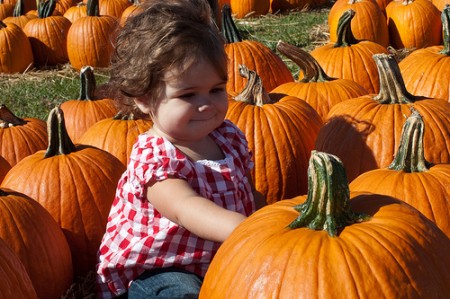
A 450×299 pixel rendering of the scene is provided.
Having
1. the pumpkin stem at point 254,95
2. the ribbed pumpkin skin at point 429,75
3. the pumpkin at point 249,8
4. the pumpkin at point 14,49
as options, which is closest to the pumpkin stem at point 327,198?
the pumpkin stem at point 254,95

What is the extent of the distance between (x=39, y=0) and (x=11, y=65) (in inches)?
48.7

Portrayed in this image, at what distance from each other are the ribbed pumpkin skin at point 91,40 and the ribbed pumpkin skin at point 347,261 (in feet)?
24.2

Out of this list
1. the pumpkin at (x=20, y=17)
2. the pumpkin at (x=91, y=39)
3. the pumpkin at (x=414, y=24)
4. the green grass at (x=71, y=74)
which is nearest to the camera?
the pumpkin at (x=414, y=24)

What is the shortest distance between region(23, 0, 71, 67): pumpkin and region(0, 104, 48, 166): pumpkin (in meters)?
5.23

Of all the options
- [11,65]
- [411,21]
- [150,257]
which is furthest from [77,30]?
[150,257]

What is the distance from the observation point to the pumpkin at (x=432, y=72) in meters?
4.95

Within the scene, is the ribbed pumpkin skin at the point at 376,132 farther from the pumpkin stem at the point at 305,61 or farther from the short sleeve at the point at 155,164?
the short sleeve at the point at 155,164

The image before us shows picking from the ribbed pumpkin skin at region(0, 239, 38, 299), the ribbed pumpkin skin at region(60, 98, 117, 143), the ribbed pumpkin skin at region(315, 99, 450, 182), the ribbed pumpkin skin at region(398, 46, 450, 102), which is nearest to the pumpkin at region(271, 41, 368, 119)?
the ribbed pumpkin skin at region(398, 46, 450, 102)

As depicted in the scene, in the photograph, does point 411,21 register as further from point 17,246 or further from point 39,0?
point 17,246

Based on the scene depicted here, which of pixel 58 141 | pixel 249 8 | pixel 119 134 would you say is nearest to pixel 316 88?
pixel 119 134

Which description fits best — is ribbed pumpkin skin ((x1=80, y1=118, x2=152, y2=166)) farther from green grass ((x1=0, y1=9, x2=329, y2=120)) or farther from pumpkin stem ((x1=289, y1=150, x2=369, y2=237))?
green grass ((x1=0, y1=9, x2=329, y2=120))

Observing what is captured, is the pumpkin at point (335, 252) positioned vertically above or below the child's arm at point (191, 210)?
above

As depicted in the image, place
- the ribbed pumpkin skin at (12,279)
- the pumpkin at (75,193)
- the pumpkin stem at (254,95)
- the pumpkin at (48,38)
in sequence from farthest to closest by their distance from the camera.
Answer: the pumpkin at (48,38) → the pumpkin stem at (254,95) → the pumpkin at (75,193) → the ribbed pumpkin skin at (12,279)

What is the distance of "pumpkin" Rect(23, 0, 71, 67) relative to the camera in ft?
33.6
